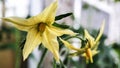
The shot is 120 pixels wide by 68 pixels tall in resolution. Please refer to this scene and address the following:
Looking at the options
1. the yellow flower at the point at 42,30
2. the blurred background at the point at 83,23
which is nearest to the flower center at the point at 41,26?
the yellow flower at the point at 42,30

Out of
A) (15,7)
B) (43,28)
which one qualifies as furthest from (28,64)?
(43,28)

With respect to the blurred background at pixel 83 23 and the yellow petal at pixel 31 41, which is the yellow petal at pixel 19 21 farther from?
the blurred background at pixel 83 23

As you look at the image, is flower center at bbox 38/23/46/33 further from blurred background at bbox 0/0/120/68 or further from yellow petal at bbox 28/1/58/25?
blurred background at bbox 0/0/120/68

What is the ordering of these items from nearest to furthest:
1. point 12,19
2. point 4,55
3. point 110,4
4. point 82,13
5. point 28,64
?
point 12,19 → point 82,13 → point 110,4 → point 28,64 → point 4,55

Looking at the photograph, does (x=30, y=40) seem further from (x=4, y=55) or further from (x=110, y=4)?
(x=4, y=55)

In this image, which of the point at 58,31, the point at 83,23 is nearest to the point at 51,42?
the point at 58,31

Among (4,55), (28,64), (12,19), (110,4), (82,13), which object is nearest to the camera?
(12,19)

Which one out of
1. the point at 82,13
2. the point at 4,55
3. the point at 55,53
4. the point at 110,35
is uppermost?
the point at 55,53

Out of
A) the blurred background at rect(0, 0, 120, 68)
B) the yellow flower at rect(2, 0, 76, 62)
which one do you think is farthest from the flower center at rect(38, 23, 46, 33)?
the blurred background at rect(0, 0, 120, 68)
